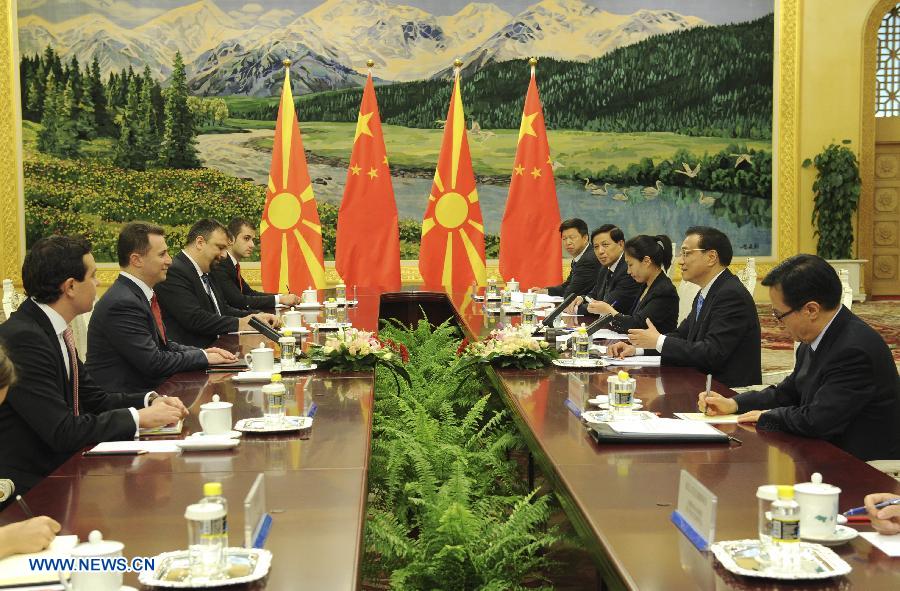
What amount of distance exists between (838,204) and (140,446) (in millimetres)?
11084

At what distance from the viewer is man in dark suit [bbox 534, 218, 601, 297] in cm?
747

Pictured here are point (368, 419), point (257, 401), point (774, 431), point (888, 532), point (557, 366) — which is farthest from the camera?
point (557, 366)

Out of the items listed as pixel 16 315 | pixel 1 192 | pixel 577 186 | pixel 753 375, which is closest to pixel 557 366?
pixel 753 375

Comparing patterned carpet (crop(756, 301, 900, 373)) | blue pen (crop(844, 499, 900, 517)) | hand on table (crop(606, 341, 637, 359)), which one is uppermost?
hand on table (crop(606, 341, 637, 359))

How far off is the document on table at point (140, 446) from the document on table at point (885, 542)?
5.62 feet

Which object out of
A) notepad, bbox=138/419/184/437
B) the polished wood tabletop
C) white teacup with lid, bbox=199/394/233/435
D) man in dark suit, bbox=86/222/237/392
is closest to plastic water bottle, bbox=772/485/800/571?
the polished wood tabletop

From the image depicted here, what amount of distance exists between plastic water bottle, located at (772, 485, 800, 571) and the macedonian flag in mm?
6833

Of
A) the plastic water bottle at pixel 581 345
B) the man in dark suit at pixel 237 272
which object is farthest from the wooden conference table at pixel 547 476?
the man in dark suit at pixel 237 272

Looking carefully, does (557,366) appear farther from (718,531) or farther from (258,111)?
(258,111)

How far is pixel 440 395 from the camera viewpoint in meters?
4.92

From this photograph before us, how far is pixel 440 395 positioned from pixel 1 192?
8.90 meters

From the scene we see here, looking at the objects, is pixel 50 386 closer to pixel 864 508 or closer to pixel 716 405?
pixel 716 405

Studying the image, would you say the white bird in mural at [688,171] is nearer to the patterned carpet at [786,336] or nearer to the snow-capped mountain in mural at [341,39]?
the snow-capped mountain in mural at [341,39]

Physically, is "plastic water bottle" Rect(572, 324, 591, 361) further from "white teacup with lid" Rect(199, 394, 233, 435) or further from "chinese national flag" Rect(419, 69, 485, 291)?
"chinese national flag" Rect(419, 69, 485, 291)
